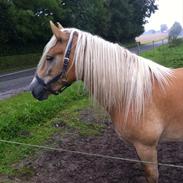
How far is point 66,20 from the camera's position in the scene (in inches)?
1140

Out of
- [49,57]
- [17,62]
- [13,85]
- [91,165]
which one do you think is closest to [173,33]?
[17,62]

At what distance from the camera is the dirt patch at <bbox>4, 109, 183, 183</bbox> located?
183 inches

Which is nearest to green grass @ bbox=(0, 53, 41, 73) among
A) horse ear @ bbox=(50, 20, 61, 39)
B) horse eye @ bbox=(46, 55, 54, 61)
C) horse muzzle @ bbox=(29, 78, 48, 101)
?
horse muzzle @ bbox=(29, 78, 48, 101)

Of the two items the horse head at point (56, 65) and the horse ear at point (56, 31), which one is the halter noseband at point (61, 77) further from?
the horse ear at point (56, 31)

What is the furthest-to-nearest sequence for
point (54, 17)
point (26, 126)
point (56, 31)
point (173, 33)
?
point (173, 33) < point (54, 17) < point (26, 126) < point (56, 31)

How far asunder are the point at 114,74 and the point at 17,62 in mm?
21801

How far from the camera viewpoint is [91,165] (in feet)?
16.4

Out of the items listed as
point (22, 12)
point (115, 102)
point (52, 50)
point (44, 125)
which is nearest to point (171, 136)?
point (115, 102)

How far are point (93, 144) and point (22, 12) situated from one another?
63.6ft

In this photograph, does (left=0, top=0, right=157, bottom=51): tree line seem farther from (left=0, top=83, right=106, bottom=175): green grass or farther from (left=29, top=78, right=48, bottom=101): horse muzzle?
(left=29, top=78, right=48, bottom=101): horse muzzle

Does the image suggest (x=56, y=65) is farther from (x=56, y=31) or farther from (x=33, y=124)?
(x=33, y=124)

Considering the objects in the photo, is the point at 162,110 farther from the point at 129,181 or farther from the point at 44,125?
the point at 44,125

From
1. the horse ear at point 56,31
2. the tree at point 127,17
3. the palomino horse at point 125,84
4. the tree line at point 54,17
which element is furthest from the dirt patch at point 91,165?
the tree at point 127,17

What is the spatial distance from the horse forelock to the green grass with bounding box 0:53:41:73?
19180 mm
